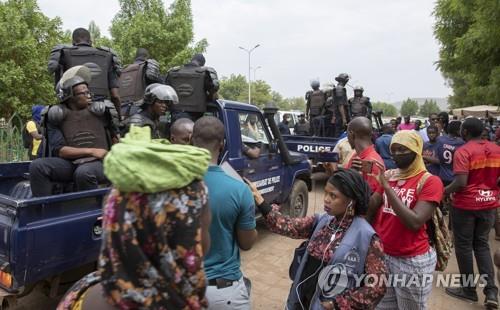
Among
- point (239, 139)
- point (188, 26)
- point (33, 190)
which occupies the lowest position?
point (33, 190)

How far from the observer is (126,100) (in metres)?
5.16

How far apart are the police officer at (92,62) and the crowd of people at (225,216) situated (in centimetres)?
15

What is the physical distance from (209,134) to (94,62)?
3.08 metres

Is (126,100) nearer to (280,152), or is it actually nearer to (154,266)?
(280,152)

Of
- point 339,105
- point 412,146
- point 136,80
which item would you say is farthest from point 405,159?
point 339,105

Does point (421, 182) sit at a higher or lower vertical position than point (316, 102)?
lower

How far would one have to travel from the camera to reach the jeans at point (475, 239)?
12.5 ft

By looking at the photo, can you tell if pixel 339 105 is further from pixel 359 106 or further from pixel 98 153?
pixel 98 153

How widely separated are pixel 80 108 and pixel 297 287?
2.50 meters

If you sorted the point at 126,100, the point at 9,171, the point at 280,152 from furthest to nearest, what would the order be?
1. the point at 280,152
2. the point at 126,100
3. the point at 9,171

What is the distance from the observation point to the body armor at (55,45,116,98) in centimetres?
437

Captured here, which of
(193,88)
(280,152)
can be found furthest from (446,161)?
(193,88)

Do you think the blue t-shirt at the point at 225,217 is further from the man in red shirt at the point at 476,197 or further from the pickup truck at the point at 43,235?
the man in red shirt at the point at 476,197

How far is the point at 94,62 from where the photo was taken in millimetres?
4434
